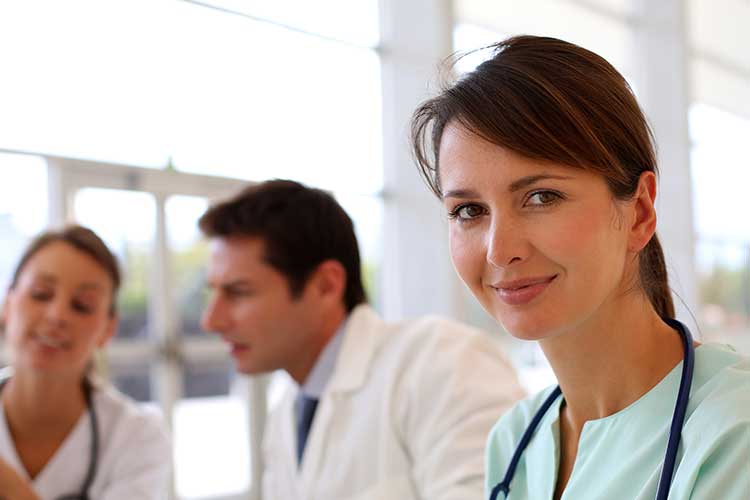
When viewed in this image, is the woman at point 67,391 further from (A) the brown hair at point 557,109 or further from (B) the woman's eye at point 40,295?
(A) the brown hair at point 557,109

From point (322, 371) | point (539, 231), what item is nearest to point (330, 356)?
point (322, 371)

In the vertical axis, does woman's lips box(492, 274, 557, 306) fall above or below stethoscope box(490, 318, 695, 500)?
above

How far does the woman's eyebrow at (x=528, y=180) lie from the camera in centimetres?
89

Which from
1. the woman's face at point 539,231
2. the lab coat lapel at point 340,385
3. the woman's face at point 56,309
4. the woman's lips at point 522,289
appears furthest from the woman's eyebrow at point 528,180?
the woman's face at point 56,309

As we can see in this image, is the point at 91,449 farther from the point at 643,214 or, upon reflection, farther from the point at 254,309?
the point at 643,214

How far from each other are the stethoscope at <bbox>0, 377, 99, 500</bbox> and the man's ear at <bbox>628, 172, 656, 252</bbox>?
134 centimetres

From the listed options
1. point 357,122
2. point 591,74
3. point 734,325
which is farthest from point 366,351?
point 734,325

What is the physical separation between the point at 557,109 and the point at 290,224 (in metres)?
1.19

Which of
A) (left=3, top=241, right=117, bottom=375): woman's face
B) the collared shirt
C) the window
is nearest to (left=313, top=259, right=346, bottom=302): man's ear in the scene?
the collared shirt

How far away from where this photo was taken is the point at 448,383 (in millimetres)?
1762

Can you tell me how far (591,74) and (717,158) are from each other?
5.71 metres

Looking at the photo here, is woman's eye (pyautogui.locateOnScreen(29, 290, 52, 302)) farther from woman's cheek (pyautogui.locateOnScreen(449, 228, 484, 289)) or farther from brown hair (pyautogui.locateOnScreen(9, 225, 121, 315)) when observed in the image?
woman's cheek (pyautogui.locateOnScreen(449, 228, 484, 289))

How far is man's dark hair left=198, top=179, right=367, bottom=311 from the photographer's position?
6.55 ft

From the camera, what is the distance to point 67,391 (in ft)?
6.24
